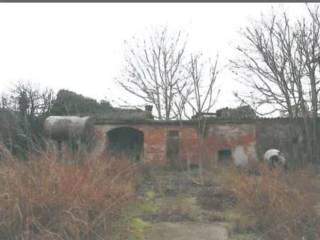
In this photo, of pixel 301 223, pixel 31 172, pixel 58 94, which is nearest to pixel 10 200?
pixel 31 172

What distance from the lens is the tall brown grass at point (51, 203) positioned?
378 cm

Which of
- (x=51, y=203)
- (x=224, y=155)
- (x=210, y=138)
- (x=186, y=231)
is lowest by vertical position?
Answer: (x=186, y=231)

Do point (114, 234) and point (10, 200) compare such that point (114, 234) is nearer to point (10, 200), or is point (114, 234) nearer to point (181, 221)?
point (10, 200)

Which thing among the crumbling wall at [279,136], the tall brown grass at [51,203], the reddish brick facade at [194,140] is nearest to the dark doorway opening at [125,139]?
the reddish brick facade at [194,140]

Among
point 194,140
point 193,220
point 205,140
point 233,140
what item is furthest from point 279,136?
point 193,220

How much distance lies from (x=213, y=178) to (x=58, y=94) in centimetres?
1429

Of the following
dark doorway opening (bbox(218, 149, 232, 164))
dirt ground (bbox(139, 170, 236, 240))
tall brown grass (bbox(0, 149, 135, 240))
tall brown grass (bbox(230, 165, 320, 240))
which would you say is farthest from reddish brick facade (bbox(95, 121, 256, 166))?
tall brown grass (bbox(0, 149, 135, 240))

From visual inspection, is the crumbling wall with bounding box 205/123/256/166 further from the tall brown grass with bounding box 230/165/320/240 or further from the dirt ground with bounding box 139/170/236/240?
the tall brown grass with bounding box 230/165/320/240

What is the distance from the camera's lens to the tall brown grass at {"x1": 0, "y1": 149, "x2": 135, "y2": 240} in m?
3.78

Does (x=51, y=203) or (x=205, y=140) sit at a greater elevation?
(x=205, y=140)

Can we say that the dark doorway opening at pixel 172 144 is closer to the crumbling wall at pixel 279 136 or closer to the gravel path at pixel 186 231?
the crumbling wall at pixel 279 136

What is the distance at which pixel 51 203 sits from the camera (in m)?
3.93

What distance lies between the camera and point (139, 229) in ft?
16.6

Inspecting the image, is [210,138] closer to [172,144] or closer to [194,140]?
[194,140]
